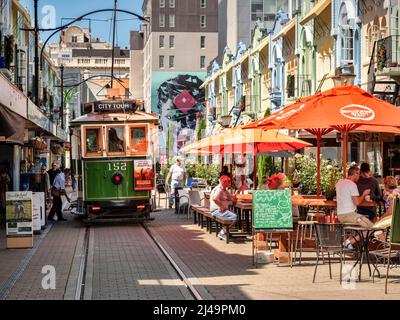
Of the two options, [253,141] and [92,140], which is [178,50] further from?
[253,141]

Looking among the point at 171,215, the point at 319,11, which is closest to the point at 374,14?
the point at 319,11

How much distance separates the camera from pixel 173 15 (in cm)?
13238

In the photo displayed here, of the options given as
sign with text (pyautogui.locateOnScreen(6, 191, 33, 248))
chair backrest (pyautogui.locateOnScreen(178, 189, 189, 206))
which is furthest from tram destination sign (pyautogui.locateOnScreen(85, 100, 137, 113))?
sign with text (pyautogui.locateOnScreen(6, 191, 33, 248))

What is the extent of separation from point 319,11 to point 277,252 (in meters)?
23.0

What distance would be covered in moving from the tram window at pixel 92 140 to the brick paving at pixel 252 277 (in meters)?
5.87

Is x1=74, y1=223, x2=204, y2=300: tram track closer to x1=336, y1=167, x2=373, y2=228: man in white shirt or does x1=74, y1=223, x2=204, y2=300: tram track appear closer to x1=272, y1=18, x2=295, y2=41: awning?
x1=336, y1=167, x2=373, y2=228: man in white shirt

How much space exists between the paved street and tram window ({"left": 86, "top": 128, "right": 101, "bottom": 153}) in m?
4.00

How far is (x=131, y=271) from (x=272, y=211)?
102 inches

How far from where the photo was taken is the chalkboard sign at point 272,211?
14891 millimetres

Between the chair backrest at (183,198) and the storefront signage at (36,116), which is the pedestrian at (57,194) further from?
the chair backrest at (183,198)

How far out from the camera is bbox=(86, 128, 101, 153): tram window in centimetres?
2473

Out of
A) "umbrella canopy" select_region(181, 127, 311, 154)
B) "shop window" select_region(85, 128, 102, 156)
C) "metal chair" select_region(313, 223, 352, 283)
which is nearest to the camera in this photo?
"metal chair" select_region(313, 223, 352, 283)

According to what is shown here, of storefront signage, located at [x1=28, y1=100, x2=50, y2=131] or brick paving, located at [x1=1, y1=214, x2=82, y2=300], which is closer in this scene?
brick paving, located at [x1=1, y1=214, x2=82, y2=300]
